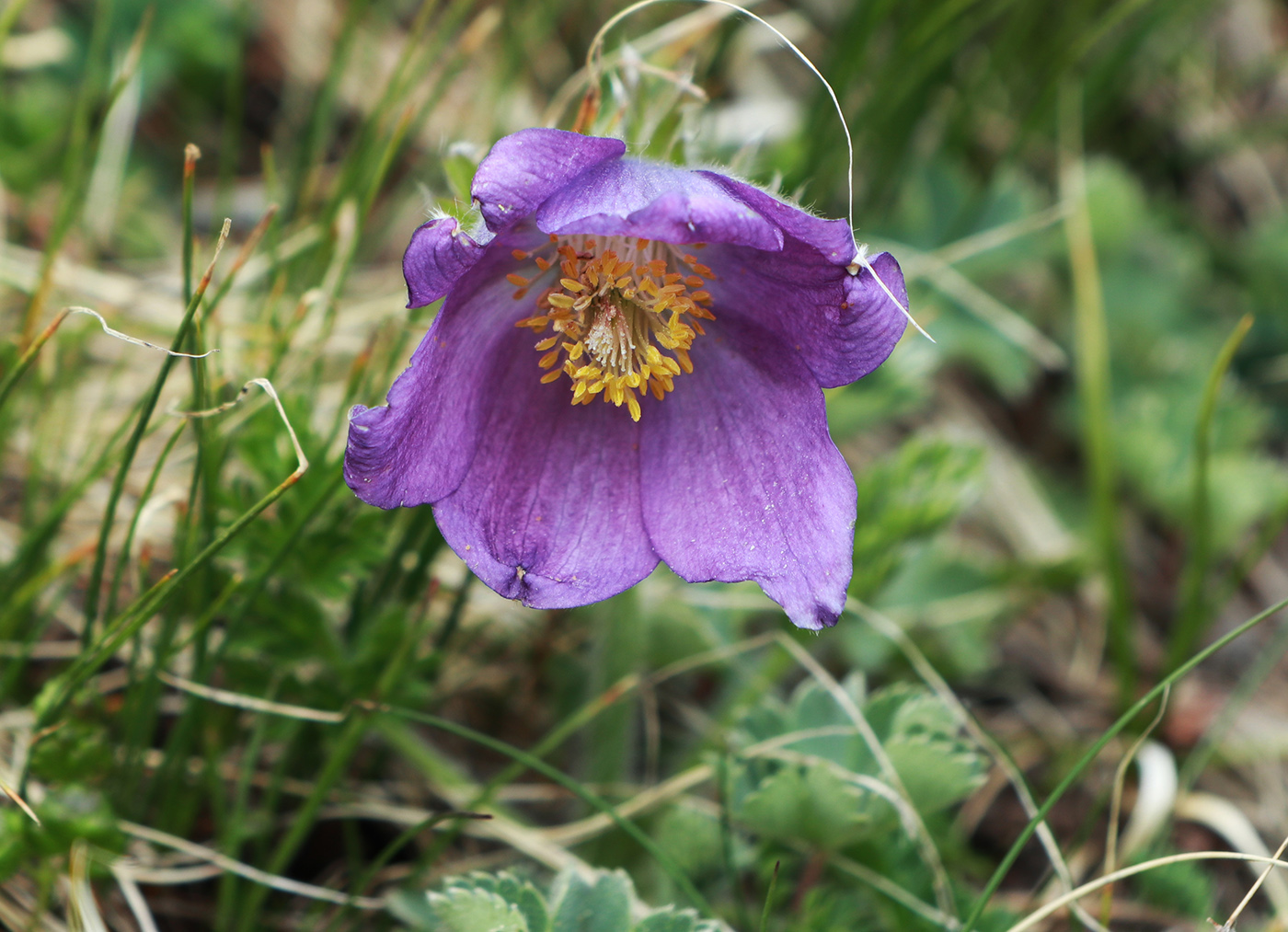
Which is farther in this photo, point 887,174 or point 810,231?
point 887,174

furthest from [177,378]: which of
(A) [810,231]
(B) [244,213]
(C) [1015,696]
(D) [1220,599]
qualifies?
(D) [1220,599]

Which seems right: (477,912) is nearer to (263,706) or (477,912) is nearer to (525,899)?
(525,899)

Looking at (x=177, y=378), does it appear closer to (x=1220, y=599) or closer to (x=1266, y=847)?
(x=1220, y=599)

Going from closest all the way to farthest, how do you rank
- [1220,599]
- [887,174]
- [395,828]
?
[395,828], [1220,599], [887,174]

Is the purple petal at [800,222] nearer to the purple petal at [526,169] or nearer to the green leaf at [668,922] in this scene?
the purple petal at [526,169]

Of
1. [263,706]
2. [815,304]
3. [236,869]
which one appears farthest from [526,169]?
[236,869]

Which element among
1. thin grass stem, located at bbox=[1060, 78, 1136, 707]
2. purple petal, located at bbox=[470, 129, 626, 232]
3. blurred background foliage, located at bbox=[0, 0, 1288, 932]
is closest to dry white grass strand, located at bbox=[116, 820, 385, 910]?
blurred background foliage, located at bbox=[0, 0, 1288, 932]

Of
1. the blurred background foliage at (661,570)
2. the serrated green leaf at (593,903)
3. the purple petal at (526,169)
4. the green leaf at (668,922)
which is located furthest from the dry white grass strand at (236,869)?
the purple petal at (526,169)

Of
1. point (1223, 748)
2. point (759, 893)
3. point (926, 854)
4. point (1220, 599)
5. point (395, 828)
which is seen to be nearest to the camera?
point (926, 854)
